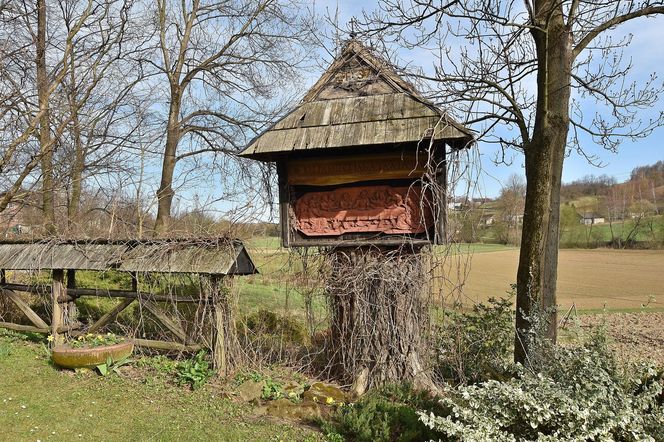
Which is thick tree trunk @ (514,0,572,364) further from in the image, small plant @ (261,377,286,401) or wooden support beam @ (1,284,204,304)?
Result: wooden support beam @ (1,284,204,304)

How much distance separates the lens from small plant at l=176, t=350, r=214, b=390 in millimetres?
5969

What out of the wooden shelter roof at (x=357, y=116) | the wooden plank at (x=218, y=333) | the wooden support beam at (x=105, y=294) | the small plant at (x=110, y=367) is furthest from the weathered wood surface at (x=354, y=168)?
the small plant at (x=110, y=367)

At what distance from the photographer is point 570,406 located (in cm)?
331

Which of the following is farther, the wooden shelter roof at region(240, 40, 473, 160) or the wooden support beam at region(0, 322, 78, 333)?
the wooden support beam at region(0, 322, 78, 333)

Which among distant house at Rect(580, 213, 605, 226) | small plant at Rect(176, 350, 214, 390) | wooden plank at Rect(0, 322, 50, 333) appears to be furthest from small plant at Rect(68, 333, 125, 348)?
distant house at Rect(580, 213, 605, 226)

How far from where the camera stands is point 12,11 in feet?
29.3

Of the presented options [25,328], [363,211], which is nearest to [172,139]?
[25,328]

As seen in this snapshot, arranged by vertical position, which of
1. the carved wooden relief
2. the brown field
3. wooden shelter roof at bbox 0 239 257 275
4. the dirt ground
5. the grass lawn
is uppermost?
the carved wooden relief

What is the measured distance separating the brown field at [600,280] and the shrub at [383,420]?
8.05m

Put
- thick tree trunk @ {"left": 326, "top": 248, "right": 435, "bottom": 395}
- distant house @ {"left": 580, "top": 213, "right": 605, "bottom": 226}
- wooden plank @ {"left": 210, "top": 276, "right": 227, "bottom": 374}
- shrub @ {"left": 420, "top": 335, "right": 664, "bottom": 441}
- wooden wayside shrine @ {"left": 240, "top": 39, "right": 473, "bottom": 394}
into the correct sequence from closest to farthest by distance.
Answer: shrub @ {"left": 420, "top": 335, "right": 664, "bottom": 441} < wooden wayside shrine @ {"left": 240, "top": 39, "right": 473, "bottom": 394} < thick tree trunk @ {"left": 326, "top": 248, "right": 435, "bottom": 395} < wooden plank @ {"left": 210, "top": 276, "right": 227, "bottom": 374} < distant house @ {"left": 580, "top": 213, "right": 605, "bottom": 226}

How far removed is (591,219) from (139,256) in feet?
216

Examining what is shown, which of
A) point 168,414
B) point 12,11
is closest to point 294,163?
point 168,414

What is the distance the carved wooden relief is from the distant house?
60275mm

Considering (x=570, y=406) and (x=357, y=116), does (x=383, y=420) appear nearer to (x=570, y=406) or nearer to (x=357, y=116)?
(x=570, y=406)
